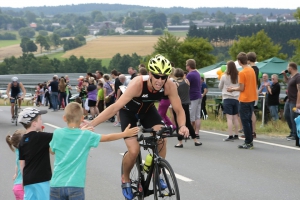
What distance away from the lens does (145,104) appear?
777 centimetres

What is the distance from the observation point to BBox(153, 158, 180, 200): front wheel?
22.7 ft

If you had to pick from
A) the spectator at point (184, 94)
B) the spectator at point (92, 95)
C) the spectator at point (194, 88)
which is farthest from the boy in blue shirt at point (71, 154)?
the spectator at point (92, 95)

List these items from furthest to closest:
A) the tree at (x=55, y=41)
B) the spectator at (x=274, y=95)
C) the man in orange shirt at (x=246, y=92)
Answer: the tree at (x=55, y=41) → the spectator at (x=274, y=95) → the man in orange shirt at (x=246, y=92)

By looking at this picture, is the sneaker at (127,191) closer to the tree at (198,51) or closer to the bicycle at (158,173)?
the bicycle at (158,173)

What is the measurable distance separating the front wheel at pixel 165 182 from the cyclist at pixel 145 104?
4cm

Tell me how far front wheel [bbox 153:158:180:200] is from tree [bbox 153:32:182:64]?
99.0 meters

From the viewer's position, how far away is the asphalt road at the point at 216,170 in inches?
360

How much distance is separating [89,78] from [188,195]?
15823 mm

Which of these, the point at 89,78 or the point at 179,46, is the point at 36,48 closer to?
the point at 179,46

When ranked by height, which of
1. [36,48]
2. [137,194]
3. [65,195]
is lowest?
[36,48]

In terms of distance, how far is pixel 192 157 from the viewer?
1261cm

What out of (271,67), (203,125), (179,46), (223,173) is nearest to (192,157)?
(223,173)

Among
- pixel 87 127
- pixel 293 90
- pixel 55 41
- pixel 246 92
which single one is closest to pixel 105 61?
pixel 55 41

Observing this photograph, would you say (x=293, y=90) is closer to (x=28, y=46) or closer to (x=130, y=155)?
(x=130, y=155)
